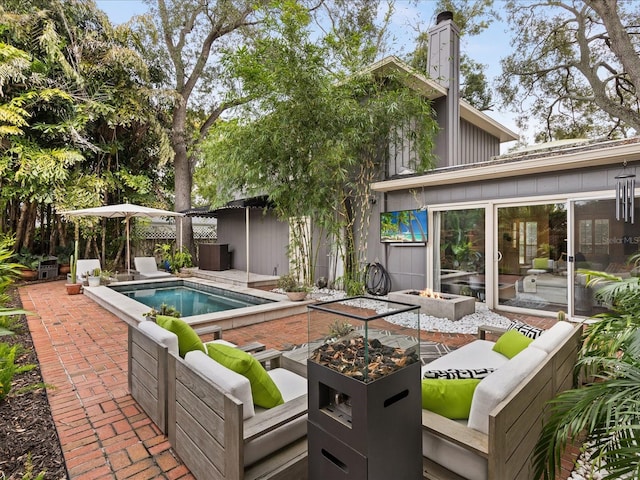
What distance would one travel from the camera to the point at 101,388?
327cm

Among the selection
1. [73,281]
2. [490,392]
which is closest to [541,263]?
[490,392]

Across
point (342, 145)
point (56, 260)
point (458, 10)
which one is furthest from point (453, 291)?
point (56, 260)

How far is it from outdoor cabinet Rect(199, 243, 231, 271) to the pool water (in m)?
2.11

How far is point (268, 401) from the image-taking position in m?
2.04

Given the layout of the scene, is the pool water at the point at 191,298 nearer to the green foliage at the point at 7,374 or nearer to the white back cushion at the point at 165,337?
the green foliage at the point at 7,374

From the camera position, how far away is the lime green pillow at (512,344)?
110 inches

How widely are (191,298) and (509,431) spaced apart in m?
7.94

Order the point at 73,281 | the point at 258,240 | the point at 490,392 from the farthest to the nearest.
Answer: the point at 258,240 < the point at 73,281 < the point at 490,392

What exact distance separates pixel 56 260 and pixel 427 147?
11.2m

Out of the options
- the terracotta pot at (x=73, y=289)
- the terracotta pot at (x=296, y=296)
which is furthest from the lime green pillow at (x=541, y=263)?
the terracotta pot at (x=73, y=289)

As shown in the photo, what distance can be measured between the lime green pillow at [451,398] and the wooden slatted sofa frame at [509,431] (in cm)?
6

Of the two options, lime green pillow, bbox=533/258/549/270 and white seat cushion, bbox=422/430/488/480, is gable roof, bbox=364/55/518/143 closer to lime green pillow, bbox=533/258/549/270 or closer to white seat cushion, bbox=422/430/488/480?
lime green pillow, bbox=533/258/549/270

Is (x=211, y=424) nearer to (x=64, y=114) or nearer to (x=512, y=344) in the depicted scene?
(x=512, y=344)

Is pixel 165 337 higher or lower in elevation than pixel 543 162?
lower
